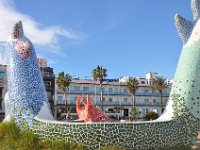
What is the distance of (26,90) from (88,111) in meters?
2.96

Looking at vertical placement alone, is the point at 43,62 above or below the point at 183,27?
above

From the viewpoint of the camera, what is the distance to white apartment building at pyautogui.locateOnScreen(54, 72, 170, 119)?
211ft

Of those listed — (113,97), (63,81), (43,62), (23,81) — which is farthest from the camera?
(113,97)

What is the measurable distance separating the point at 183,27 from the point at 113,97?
51.6m

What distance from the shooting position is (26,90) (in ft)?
57.0

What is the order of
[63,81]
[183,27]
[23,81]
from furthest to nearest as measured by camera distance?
[63,81] → [183,27] → [23,81]

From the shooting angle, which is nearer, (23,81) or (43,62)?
(23,81)

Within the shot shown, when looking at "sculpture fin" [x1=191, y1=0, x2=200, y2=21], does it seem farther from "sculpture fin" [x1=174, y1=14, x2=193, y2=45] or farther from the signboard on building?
the signboard on building

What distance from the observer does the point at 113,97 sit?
69062mm

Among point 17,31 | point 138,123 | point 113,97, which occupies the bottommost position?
point 138,123

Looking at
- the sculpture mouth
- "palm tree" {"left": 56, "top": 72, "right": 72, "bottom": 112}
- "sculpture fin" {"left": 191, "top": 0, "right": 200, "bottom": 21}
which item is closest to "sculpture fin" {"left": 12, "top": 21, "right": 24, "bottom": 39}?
the sculpture mouth

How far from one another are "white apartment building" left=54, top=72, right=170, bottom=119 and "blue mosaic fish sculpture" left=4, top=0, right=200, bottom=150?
45.3 m

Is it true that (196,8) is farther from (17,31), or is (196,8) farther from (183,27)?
(17,31)

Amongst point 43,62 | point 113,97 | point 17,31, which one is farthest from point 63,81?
point 17,31
